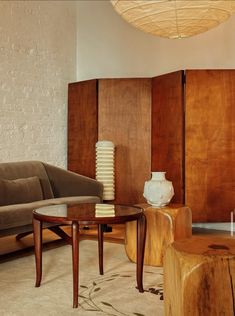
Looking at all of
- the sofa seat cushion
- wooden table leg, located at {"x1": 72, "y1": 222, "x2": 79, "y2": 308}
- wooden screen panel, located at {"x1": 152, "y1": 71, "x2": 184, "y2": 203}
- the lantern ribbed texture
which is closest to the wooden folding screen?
wooden screen panel, located at {"x1": 152, "y1": 71, "x2": 184, "y2": 203}

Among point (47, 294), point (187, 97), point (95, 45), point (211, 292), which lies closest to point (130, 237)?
point (47, 294)

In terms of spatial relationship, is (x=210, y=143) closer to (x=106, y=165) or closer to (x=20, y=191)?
(x=106, y=165)

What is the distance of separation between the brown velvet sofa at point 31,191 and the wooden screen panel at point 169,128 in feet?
2.79

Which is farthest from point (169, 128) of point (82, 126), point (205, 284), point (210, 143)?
point (205, 284)

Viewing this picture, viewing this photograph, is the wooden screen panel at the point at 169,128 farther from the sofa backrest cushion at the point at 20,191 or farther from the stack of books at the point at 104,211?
the stack of books at the point at 104,211

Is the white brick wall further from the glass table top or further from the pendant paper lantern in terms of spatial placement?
the pendant paper lantern

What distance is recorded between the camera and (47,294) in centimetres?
298

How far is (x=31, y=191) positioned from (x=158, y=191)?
4.98 feet

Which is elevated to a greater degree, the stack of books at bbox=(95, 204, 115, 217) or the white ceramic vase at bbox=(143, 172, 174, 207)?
the white ceramic vase at bbox=(143, 172, 174, 207)

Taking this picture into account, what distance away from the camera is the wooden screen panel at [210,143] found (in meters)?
5.18

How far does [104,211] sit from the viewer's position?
322 centimetres

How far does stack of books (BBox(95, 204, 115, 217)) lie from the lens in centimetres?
307

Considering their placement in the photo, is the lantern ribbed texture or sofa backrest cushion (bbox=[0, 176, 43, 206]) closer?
sofa backrest cushion (bbox=[0, 176, 43, 206])

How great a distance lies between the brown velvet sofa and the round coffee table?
0.61 meters
